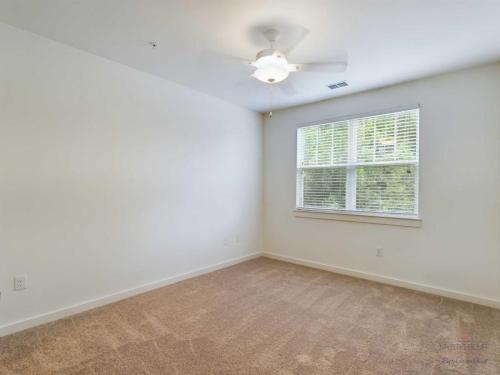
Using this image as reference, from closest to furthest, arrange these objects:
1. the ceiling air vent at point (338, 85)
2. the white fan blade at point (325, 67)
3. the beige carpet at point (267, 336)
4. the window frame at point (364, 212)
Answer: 1. the beige carpet at point (267, 336)
2. the white fan blade at point (325, 67)
3. the window frame at point (364, 212)
4. the ceiling air vent at point (338, 85)

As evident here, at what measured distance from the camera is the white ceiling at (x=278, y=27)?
1.92 meters

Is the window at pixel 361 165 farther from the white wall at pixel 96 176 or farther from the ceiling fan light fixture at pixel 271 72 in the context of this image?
the ceiling fan light fixture at pixel 271 72

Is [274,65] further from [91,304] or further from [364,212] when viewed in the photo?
[91,304]

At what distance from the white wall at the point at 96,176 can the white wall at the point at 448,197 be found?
2014 millimetres

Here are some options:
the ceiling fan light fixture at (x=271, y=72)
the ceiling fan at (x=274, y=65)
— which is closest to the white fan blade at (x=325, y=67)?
the ceiling fan at (x=274, y=65)

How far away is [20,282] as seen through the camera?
7.39 feet

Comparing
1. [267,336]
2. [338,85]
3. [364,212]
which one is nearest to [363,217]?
[364,212]

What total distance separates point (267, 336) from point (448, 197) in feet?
8.02

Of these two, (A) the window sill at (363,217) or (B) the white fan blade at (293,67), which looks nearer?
(B) the white fan blade at (293,67)

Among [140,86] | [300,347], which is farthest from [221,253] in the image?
[140,86]

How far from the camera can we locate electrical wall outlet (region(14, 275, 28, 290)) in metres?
2.24

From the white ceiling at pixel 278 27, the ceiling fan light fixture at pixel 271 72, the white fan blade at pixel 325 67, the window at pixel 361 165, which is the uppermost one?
the white ceiling at pixel 278 27

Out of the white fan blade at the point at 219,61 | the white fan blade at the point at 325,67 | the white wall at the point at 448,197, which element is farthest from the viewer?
the white wall at the point at 448,197

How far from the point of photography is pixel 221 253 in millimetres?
4027
